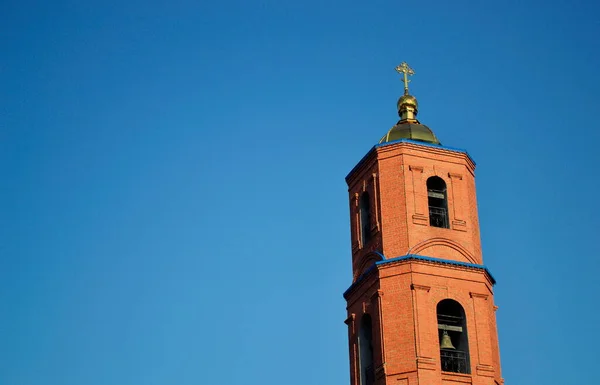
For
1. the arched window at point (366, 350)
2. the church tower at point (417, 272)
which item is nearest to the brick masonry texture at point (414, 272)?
the church tower at point (417, 272)

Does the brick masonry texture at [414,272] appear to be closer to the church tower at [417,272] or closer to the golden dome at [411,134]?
the church tower at [417,272]

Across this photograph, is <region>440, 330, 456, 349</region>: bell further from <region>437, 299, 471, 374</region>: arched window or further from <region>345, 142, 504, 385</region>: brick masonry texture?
<region>345, 142, 504, 385</region>: brick masonry texture

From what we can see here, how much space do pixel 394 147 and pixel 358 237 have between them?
315cm

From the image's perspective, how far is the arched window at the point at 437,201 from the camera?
37.2 metres

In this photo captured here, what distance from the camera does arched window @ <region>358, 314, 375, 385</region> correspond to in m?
35.7

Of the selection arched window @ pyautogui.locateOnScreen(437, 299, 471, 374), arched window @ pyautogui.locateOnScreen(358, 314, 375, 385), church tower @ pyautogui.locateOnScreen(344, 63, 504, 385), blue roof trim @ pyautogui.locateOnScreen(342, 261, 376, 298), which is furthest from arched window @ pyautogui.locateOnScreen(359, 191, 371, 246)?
arched window @ pyautogui.locateOnScreen(437, 299, 471, 374)

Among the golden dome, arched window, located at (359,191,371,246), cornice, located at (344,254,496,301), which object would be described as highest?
the golden dome

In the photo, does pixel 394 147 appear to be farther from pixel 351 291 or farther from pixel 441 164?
pixel 351 291

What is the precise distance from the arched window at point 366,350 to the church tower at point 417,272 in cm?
3

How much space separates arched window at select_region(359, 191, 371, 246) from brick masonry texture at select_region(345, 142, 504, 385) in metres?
0.17

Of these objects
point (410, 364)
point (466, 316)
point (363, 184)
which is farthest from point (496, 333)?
point (363, 184)

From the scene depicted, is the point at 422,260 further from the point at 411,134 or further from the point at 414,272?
the point at 411,134

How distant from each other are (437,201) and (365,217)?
2427 mm

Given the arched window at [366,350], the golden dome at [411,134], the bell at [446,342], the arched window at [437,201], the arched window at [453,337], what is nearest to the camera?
Answer: the arched window at [453,337]
